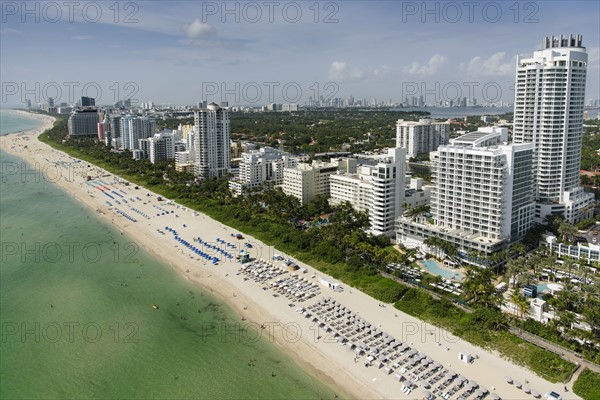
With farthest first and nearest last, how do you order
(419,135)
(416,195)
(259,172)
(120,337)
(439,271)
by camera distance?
(419,135) < (259,172) < (416,195) < (439,271) < (120,337)

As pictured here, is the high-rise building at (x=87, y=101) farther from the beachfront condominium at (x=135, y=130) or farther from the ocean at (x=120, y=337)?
the ocean at (x=120, y=337)

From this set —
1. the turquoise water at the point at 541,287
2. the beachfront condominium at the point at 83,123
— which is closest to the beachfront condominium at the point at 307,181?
the turquoise water at the point at 541,287

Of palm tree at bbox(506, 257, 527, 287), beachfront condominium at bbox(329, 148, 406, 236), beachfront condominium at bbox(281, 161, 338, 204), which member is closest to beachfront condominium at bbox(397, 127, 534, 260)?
beachfront condominium at bbox(329, 148, 406, 236)

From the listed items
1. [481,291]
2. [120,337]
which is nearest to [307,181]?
[481,291]

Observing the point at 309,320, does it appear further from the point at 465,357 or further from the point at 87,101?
the point at 87,101

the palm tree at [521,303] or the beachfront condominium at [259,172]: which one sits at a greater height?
the beachfront condominium at [259,172]
